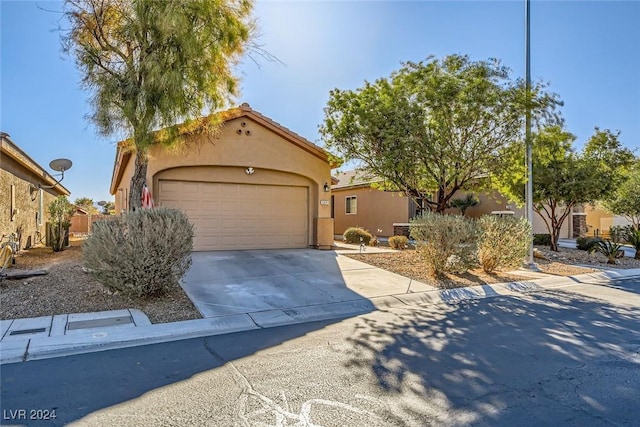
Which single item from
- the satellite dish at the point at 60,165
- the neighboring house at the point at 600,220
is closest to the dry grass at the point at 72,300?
the satellite dish at the point at 60,165

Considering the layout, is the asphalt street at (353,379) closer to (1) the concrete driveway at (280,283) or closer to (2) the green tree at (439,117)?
(1) the concrete driveway at (280,283)

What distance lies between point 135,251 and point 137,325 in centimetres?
140

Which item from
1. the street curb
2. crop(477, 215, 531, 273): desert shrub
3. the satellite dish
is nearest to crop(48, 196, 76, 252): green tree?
the satellite dish

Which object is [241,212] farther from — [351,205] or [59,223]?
[351,205]

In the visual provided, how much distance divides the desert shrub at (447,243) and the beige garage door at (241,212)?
19.2 ft

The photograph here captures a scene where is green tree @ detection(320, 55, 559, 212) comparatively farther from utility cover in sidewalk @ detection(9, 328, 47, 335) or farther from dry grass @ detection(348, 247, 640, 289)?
utility cover in sidewalk @ detection(9, 328, 47, 335)

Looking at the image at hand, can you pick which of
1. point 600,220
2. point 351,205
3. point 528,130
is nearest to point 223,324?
point 528,130

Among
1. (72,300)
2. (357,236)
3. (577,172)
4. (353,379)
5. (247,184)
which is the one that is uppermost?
(577,172)

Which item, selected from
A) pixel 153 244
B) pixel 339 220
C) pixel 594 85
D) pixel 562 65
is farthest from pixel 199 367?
pixel 339 220

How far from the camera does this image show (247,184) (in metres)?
13.5

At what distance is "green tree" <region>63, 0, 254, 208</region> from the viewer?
27.1ft

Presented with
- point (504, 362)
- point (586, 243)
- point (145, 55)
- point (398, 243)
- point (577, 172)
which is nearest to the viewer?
point (504, 362)

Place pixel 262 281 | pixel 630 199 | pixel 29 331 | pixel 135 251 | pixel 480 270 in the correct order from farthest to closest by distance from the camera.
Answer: pixel 630 199
pixel 480 270
pixel 262 281
pixel 135 251
pixel 29 331

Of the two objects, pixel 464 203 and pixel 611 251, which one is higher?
pixel 464 203
